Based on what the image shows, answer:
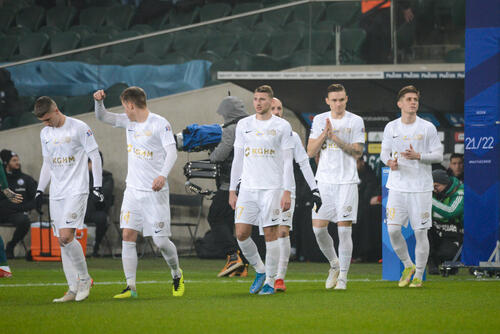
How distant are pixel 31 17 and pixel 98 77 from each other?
24.2ft

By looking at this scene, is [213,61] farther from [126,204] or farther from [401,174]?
[126,204]

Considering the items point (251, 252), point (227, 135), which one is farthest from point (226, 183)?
point (251, 252)

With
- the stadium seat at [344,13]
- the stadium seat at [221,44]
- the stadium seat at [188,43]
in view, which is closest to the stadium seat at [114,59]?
the stadium seat at [188,43]

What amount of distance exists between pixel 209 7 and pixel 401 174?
43.4 feet

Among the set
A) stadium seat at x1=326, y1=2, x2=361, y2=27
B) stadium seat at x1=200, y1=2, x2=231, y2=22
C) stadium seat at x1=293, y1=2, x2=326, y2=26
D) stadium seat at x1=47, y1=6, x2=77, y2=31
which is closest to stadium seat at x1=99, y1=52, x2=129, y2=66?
stadium seat at x1=293, y1=2, x2=326, y2=26

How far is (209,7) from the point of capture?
74.5 ft

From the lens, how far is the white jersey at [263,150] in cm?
898

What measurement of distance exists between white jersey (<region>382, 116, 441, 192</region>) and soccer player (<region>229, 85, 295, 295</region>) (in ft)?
6.68

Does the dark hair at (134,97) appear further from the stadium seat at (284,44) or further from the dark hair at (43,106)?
the stadium seat at (284,44)

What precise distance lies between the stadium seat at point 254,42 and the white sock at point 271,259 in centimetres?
889

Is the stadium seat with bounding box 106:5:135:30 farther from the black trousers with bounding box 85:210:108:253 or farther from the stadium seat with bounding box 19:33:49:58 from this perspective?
the black trousers with bounding box 85:210:108:253

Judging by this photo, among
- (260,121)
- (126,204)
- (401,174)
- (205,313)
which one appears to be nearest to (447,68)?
(401,174)

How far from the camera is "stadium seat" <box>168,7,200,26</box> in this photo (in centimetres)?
2245

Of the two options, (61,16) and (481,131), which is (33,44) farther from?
(481,131)
